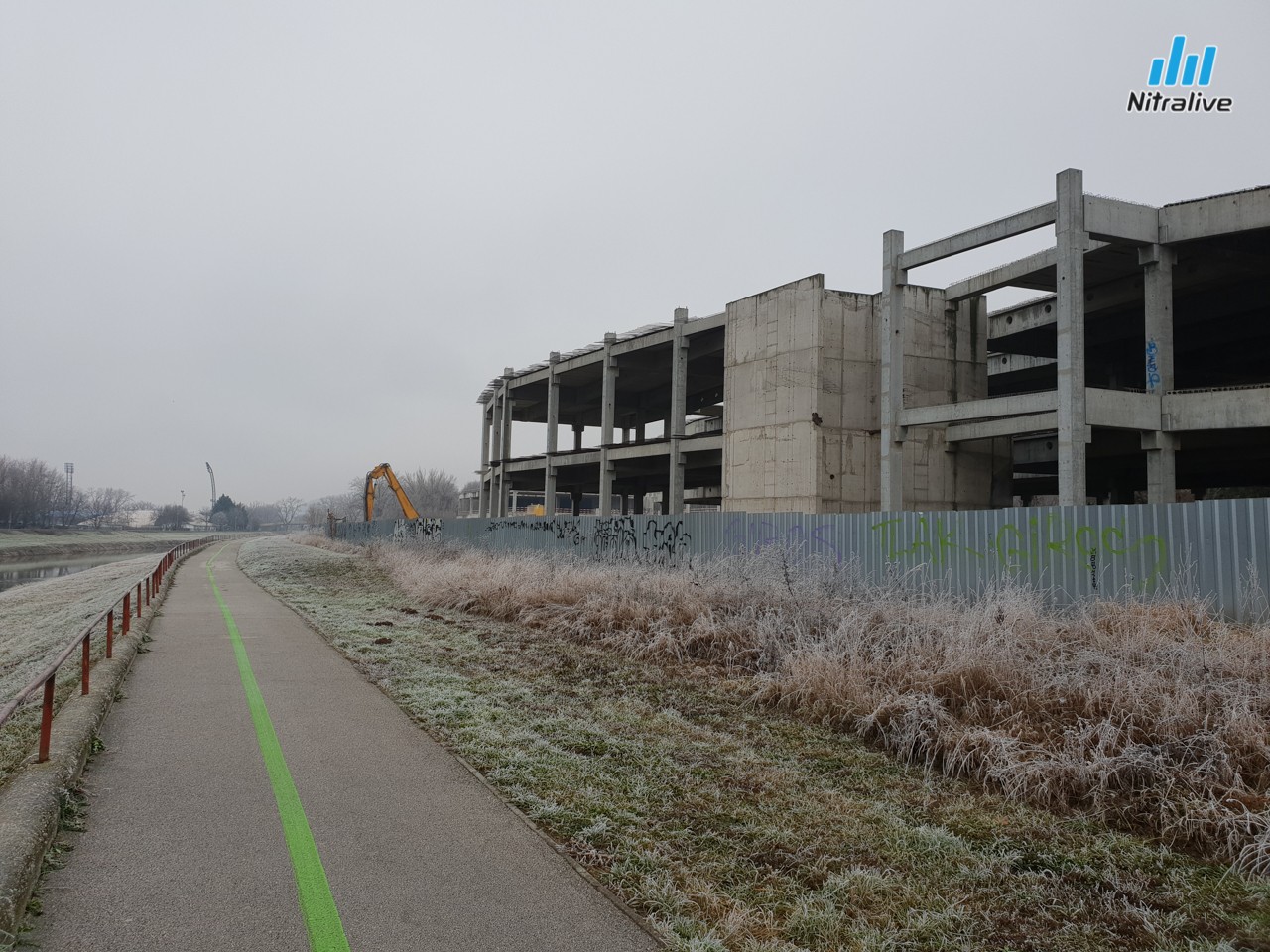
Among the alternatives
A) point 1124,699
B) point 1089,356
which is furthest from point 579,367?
point 1124,699

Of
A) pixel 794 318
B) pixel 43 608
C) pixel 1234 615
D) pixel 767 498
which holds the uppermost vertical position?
pixel 794 318

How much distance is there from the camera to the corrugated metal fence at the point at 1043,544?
1030 cm

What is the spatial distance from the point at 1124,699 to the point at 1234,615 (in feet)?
19.6

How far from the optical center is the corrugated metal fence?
10297 mm

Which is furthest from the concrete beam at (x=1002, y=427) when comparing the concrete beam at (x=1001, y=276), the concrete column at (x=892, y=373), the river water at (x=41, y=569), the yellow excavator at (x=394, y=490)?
the river water at (x=41, y=569)

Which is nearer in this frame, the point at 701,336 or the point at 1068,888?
the point at 1068,888

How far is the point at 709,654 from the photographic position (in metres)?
10.1

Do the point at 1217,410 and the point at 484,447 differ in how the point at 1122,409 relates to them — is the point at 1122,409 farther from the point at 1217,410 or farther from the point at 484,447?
the point at 484,447

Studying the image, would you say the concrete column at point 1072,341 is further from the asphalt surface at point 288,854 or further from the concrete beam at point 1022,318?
the asphalt surface at point 288,854

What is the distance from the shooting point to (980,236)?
24.4 metres

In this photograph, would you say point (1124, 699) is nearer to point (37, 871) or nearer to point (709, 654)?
point (709, 654)

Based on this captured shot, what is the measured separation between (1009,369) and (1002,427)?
1250 centimetres

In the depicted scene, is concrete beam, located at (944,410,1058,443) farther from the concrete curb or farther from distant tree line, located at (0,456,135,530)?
distant tree line, located at (0,456,135,530)

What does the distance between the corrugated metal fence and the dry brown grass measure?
98 centimetres
